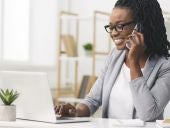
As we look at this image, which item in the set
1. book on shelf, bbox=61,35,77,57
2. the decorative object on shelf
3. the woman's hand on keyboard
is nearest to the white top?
the woman's hand on keyboard

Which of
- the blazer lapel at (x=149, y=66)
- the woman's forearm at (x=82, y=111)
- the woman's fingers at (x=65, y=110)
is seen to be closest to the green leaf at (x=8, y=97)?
the woman's fingers at (x=65, y=110)

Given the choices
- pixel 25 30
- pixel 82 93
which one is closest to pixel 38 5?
pixel 25 30

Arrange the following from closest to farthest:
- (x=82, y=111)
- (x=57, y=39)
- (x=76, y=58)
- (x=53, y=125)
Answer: (x=53, y=125), (x=82, y=111), (x=76, y=58), (x=57, y=39)

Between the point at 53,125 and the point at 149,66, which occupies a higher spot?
the point at 149,66

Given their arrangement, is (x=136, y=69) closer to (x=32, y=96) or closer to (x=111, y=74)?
(x=111, y=74)

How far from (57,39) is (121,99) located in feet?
8.95

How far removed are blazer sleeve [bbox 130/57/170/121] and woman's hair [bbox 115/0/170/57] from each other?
210mm

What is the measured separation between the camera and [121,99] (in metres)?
2.40

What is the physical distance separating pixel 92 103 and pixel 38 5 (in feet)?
9.37

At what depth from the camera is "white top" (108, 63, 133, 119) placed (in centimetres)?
238

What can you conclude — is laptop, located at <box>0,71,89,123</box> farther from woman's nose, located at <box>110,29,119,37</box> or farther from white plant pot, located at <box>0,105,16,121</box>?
woman's nose, located at <box>110,29,119,37</box>

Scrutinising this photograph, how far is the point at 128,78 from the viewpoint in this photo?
8.09ft

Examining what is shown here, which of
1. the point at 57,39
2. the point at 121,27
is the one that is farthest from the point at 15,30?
the point at 121,27

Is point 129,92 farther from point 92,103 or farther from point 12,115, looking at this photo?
point 12,115
